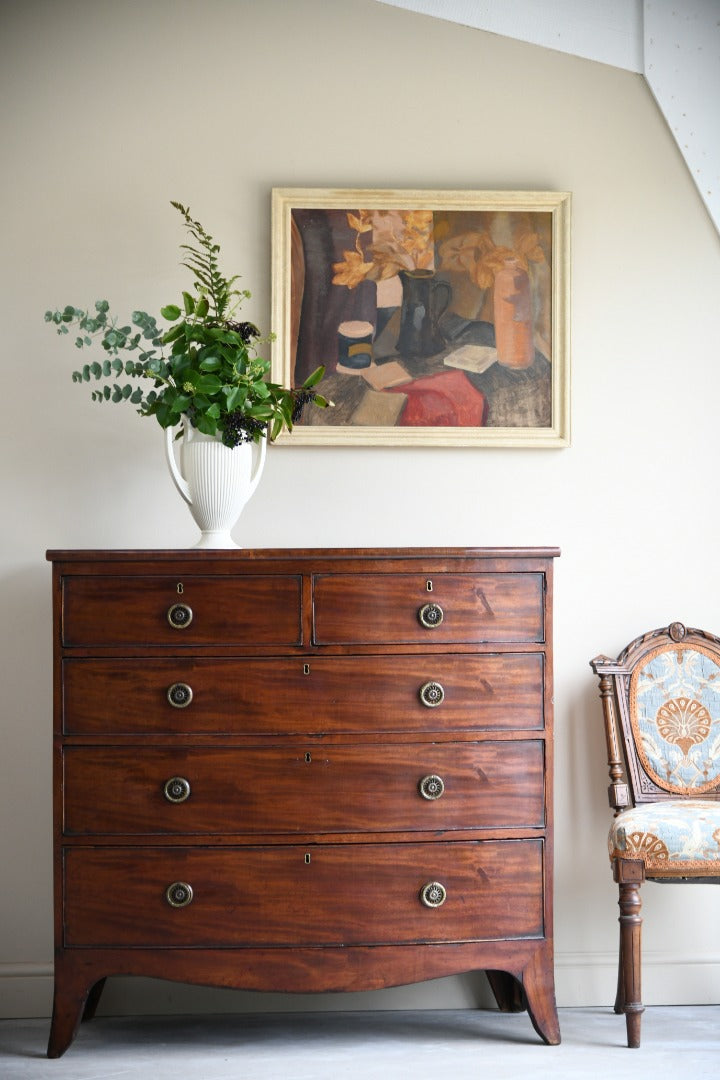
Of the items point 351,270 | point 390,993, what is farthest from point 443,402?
point 390,993

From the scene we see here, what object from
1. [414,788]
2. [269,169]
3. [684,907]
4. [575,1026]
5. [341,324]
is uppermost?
[269,169]

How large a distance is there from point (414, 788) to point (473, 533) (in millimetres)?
927

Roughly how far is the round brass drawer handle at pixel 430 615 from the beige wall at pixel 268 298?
2.05ft

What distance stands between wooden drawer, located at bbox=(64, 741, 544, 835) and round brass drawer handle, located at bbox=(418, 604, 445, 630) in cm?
32

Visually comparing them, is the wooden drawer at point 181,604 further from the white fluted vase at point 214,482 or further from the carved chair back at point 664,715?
the carved chair back at point 664,715

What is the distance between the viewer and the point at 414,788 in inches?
99.7

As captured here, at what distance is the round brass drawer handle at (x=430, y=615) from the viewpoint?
2545 millimetres

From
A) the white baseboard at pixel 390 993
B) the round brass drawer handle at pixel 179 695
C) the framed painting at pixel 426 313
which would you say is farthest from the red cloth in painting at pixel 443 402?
the white baseboard at pixel 390 993

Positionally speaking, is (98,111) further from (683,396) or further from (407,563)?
(683,396)

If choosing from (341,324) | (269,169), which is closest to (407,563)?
(341,324)

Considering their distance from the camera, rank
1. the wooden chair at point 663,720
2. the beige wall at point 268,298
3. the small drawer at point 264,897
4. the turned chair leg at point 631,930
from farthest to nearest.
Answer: the beige wall at point 268,298, the wooden chair at point 663,720, the turned chair leg at point 631,930, the small drawer at point 264,897

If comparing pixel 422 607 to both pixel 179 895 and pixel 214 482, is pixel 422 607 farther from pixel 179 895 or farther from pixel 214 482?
pixel 179 895

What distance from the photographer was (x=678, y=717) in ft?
9.77

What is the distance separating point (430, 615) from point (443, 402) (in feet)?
2.79
